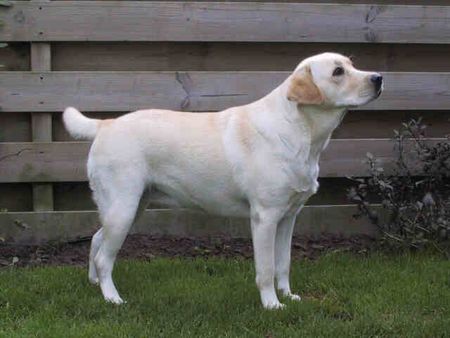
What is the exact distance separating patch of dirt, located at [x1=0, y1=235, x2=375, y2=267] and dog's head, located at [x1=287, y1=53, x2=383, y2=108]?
1703 mm

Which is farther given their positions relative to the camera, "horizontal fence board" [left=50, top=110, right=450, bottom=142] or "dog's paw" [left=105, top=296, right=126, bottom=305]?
"horizontal fence board" [left=50, top=110, right=450, bottom=142]

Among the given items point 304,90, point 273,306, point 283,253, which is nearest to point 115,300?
point 273,306

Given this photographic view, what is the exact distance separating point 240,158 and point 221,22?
1.60 metres

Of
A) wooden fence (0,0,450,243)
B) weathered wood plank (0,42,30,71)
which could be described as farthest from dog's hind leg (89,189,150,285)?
weathered wood plank (0,42,30,71)

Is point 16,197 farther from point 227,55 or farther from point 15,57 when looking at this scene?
point 227,55

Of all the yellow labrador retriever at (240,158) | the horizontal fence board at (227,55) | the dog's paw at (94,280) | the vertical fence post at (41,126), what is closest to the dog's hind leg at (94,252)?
the dog's paw at (94,280)

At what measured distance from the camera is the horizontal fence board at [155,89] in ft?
17.1

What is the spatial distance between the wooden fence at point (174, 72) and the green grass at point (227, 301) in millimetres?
587

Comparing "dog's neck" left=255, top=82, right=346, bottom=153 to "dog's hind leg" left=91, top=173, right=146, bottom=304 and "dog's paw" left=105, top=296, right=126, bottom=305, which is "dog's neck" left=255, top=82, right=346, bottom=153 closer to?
"dog's hind leg" left=91, top=173, right=146, bottom=304

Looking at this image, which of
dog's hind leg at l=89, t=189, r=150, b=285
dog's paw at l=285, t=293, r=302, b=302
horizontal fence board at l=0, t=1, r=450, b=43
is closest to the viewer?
dog's paw at l=285, t=293, r=302, b=302

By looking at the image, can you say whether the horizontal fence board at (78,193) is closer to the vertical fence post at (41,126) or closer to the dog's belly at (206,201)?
the vertical fence post at (41,126)

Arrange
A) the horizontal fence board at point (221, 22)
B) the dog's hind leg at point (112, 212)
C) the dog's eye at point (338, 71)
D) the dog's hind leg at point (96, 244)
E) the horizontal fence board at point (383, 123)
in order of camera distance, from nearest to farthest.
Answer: the dog's eye at point (338, 71) → the dog's hind leg at point (112, 212) → the dog's hind leg at point (96, 244) → the horizontal fence board at point (221, 22) → the horizontal fence board at point (383, 123)

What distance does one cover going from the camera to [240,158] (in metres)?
4.09

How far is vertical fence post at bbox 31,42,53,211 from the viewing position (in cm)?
524
